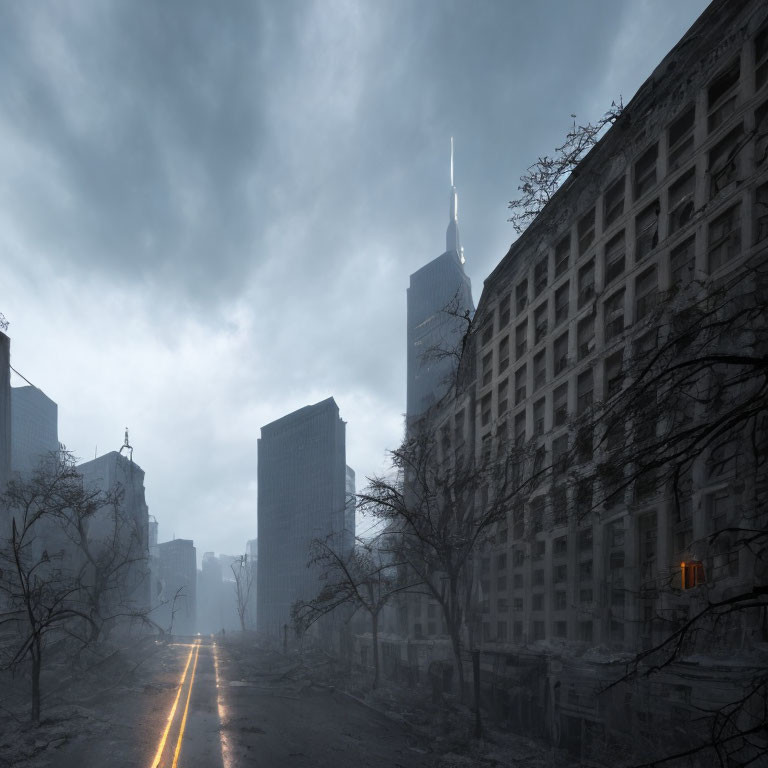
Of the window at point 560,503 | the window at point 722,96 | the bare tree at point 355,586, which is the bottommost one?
the bare tree at point 355,586

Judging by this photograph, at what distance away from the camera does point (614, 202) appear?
19.4 metres

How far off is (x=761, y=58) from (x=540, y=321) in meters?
11.5

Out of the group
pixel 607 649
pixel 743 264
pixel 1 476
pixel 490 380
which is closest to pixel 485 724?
pixel 607 649

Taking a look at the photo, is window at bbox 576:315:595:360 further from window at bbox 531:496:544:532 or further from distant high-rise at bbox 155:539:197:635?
distant high-rise at bbox 155:539:197:635

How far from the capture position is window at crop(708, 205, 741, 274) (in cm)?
1373

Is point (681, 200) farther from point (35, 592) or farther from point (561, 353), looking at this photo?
point (35, 592)

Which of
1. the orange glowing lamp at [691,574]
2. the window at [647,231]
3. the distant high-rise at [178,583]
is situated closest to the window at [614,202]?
the window at [647,231]

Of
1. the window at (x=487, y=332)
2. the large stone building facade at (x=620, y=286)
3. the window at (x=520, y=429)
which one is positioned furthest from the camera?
the window at (x=487, y=332)

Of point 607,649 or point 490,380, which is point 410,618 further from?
point 607,649

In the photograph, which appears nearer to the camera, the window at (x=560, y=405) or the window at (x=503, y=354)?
the window at (x=560, y=405)

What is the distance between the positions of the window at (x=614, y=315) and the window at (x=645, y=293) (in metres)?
0.81

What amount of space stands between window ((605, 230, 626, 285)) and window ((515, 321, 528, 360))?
18.4 feet

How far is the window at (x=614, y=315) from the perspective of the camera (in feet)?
60.3

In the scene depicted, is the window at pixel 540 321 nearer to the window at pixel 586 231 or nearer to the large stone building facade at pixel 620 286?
the large stone building facade at pixel 620 286
